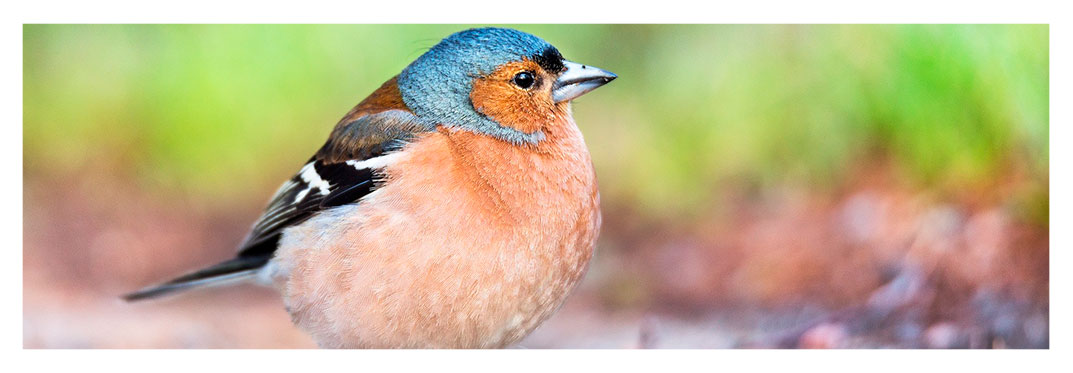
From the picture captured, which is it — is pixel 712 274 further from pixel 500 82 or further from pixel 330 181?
pixel 330 181

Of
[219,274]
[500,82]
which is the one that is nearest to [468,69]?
[500,82]

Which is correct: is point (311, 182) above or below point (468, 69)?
below

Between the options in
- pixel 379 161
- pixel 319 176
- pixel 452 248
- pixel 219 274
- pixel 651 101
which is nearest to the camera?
pixel 452 248

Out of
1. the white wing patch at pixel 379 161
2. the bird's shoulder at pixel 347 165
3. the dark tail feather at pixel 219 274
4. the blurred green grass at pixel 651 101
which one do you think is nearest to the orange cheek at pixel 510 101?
the bird's shoulder at pixel 347 165

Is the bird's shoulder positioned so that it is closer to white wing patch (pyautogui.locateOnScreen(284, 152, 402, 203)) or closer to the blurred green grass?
white wing patch (pyautogui.locateOnScreen(284, 152, 402, 203))

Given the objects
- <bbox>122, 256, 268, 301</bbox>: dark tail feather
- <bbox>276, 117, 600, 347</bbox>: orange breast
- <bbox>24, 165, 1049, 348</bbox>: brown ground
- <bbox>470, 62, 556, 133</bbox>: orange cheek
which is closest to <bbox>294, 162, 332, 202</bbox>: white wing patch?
<bbox>276, 117, 600, 347</bbox>: orange breast

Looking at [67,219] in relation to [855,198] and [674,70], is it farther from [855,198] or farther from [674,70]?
[855,198]
